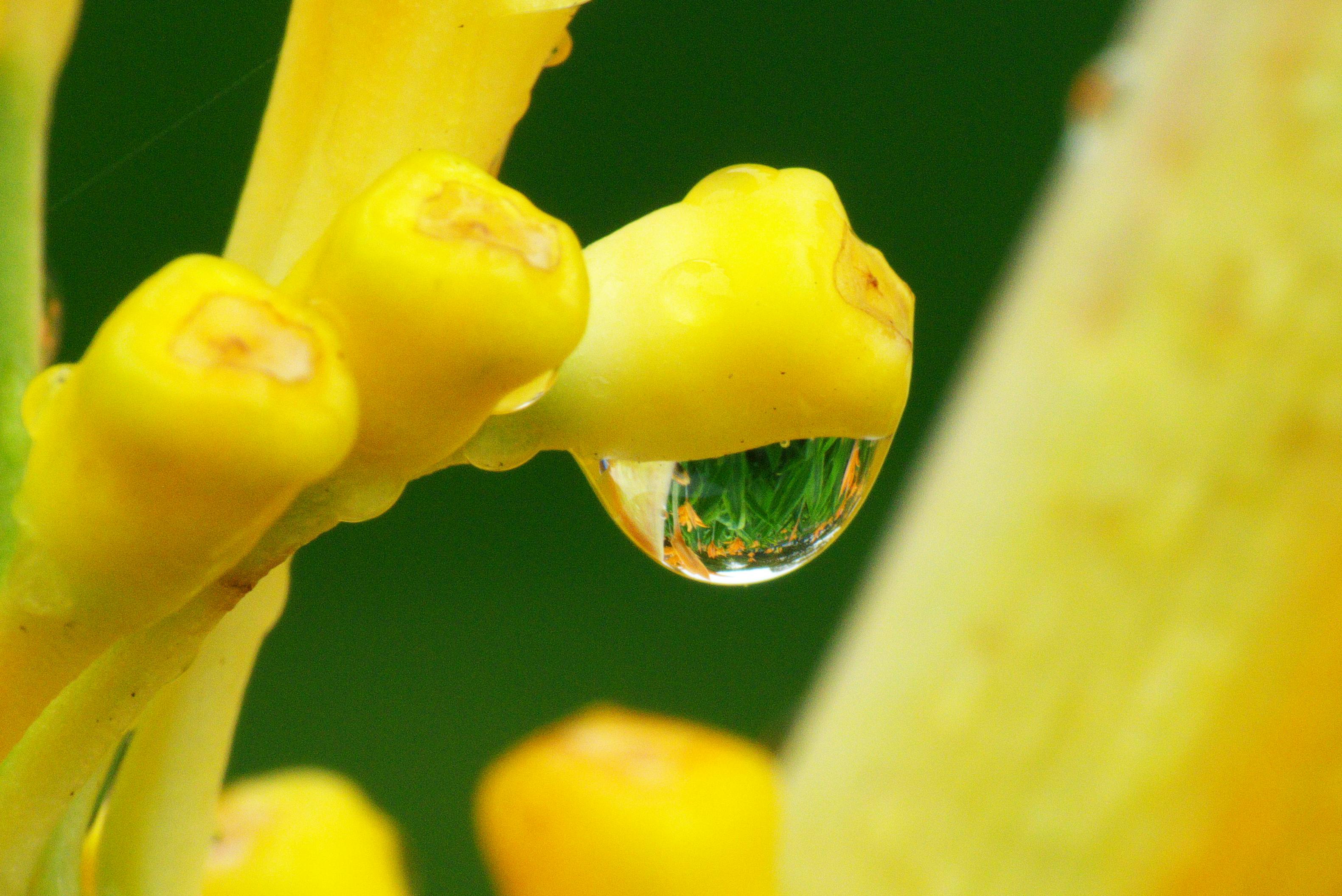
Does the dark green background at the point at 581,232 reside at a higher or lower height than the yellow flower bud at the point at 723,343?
lower

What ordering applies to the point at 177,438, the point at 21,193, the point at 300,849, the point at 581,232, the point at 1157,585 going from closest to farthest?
the point at 177,438, the point at 21,193, the point at 300,849, the point at 581,232, the point at 1157,585

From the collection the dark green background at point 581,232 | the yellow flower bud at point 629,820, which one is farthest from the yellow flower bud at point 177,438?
the yellow flower bud at point 629,820

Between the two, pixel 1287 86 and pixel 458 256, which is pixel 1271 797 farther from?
pixel 458 256

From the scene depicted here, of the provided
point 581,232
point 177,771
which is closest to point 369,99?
point 177,771

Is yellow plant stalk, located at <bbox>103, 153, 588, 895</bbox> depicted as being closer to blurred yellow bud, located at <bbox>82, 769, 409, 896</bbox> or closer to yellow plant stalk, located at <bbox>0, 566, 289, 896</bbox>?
yellow plant stalk, located at <bbox>0, 566, 289, 896</bbox>

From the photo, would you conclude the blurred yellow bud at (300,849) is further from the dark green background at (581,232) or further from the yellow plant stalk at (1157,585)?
the yellow plant stalk at (1157,585)

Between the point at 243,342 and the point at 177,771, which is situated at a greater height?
the point at 243,342

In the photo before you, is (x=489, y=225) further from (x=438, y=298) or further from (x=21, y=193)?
(x=21, y=193)
